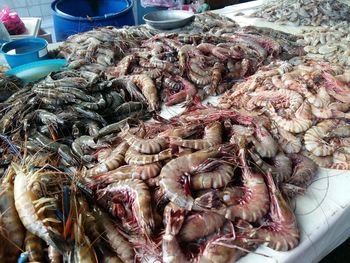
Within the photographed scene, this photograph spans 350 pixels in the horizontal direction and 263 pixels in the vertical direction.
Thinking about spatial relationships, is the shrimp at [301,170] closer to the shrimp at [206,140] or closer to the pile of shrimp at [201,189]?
the pile of shrimp at [201,189]

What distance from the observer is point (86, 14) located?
143 inches

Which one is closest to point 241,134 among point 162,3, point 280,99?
point 280,99

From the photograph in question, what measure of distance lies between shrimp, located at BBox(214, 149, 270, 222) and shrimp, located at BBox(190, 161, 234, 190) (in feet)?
0.21

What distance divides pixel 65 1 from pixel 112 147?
2540 mm

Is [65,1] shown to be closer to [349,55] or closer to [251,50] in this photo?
[251,50]

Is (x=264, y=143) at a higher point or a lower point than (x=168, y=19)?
lower

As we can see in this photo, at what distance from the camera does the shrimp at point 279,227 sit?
1.08 metres

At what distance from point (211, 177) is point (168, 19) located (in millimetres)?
2074

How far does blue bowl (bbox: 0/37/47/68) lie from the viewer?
2.17 metres

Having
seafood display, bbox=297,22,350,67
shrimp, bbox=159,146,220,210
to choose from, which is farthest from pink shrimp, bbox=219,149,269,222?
seafood display, bbox=297,22,350,67

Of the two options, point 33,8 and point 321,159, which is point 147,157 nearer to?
point 321,159

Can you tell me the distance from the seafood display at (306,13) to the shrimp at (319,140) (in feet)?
6.91

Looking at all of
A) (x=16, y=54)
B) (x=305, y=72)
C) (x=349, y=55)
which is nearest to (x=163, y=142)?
(x=305, y=72)

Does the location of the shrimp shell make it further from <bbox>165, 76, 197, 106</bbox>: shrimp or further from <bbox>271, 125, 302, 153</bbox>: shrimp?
<bbox>165, 76, 197, 106</bbox>: shrimp
